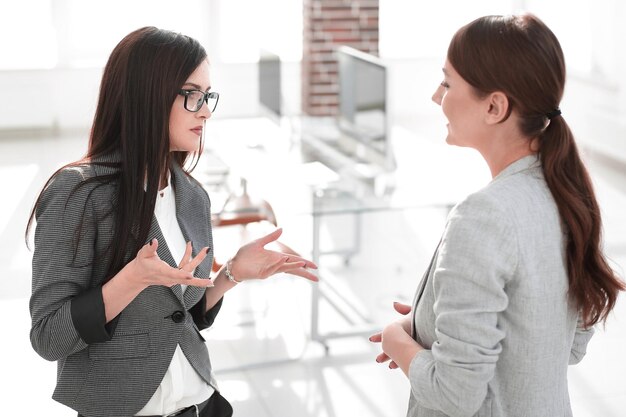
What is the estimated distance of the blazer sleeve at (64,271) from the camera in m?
1.66

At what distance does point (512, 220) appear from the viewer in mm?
1474

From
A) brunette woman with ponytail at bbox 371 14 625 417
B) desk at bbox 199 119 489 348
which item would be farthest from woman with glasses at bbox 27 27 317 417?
desk at bbox 199 119 489 348

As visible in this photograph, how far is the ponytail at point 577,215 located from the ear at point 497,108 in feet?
0.29

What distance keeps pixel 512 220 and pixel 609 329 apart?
319 cm

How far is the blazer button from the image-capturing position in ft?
5.96

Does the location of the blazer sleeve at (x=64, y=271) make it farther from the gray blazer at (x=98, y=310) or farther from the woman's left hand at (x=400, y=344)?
the woman's left hand at (x=400, y=344)

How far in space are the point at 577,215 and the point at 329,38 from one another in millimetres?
6871

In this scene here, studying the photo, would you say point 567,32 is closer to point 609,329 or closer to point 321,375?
point 609,329

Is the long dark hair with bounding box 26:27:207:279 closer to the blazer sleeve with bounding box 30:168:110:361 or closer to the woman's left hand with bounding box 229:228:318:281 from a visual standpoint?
the blazer sleeve with bounding box 30:168:110:361

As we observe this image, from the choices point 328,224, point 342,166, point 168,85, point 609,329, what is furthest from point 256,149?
point 168,85

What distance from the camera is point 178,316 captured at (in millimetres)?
1823

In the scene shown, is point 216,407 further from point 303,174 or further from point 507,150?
point 303,174

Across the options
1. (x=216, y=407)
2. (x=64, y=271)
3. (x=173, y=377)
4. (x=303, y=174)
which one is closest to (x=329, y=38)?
(x=303, y=174)

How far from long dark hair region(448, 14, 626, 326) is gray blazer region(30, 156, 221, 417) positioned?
0.68m
